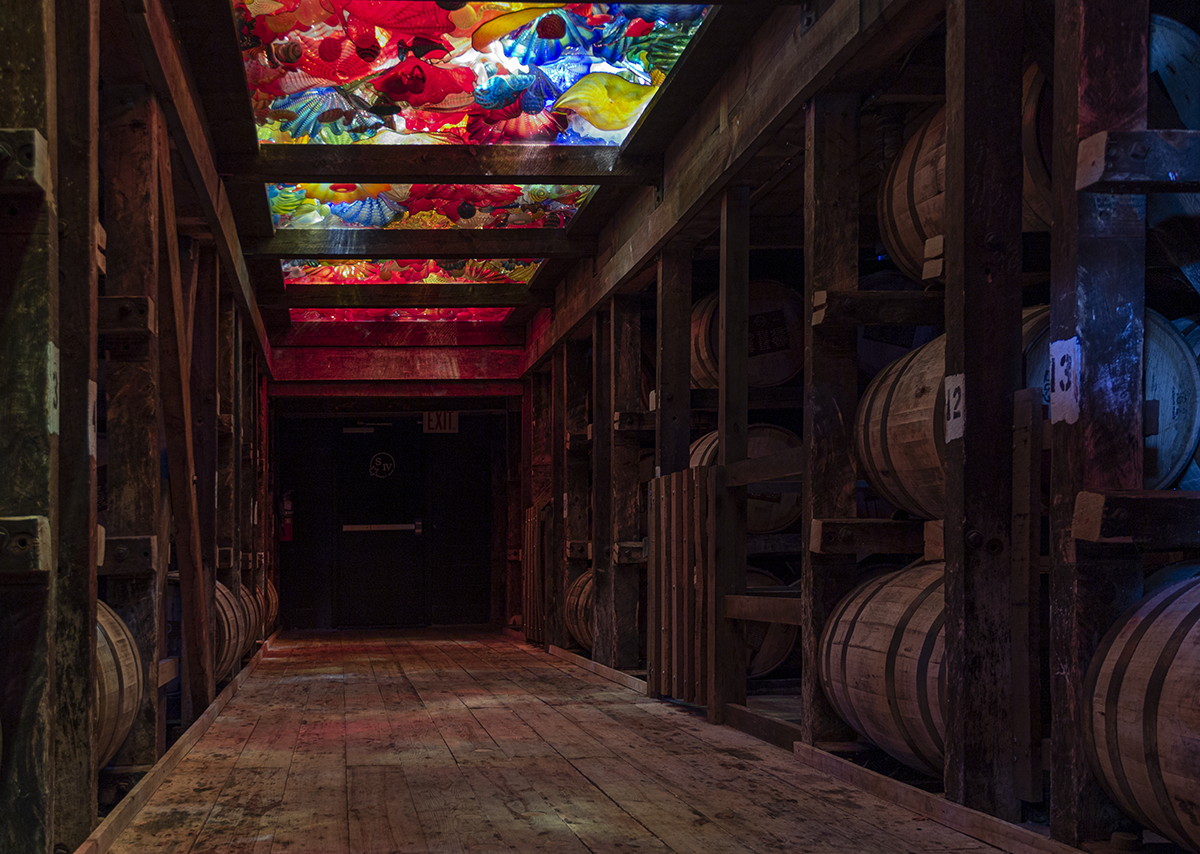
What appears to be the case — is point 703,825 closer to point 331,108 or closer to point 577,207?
point 331,108

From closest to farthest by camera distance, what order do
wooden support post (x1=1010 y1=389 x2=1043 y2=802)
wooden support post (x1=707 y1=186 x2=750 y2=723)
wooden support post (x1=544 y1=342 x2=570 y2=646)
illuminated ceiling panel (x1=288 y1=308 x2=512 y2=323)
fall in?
wooden support post (x1=1010 y1=389 x2=1043 y2=802) → wooden support post (x1=707 y1=186 x2=750 y2=723) → wooden support post (x1=544 y1=342 x2=570 y2=646) → illuminated ceiling panel (x1=288 y1=308 x2=512 y2=323)

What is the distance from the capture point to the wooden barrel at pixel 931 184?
3979 millimetres

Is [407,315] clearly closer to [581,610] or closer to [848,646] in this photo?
[581,610]

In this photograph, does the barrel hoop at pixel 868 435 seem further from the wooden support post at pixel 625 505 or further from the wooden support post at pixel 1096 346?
the wooden support post at pixel 625 505

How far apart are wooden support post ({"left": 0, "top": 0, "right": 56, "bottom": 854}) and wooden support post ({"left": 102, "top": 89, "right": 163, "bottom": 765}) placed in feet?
6.73

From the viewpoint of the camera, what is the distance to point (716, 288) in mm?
9453

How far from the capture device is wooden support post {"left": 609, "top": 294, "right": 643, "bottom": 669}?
356 inches

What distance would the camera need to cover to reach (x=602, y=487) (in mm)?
9828

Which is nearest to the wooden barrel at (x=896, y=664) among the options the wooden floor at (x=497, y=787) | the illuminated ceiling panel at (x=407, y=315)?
the wooden floor at (x=497, y=787)

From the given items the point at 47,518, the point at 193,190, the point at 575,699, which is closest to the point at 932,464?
the point at 47,518

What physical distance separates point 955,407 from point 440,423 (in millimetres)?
14563

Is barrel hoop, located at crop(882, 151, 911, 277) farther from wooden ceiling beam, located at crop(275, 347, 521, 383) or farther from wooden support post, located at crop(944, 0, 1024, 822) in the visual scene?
wooden ceiling beam, located at crop(275, 347, 521, 383)

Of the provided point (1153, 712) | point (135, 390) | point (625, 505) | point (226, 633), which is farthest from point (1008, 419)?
point (625, 505)

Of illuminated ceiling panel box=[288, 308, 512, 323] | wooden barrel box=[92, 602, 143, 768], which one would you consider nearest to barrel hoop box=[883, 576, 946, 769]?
wooden barrel box=[92, 602, 143, 768]
